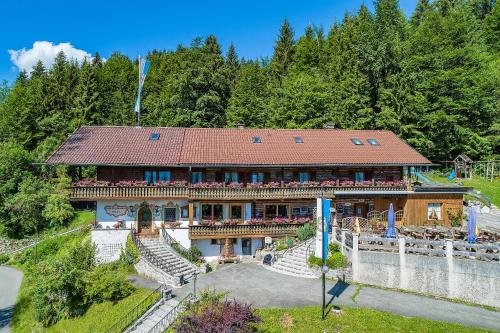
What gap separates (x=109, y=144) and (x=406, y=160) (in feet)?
78.5

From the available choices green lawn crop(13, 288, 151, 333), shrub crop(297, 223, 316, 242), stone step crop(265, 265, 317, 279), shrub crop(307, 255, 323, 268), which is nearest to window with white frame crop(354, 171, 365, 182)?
shrub crop(297, 223, 316, 242)

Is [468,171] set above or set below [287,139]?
below

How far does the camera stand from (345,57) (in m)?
49.8

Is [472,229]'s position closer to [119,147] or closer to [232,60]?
[119,147]

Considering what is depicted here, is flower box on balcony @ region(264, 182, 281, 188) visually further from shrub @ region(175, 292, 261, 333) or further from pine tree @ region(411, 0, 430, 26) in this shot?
pine tree @ region(411, 0, 430, 26)

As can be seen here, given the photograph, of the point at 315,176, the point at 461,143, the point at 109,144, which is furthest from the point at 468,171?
the point at 109,144

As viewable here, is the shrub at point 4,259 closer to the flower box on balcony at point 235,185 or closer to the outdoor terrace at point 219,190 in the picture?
the outdoor terrace at point 219,190

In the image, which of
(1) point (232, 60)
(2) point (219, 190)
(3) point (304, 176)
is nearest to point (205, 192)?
(2) point (219, 190)

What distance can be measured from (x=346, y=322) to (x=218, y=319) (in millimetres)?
5565

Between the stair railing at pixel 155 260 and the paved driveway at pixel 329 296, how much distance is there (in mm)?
1749

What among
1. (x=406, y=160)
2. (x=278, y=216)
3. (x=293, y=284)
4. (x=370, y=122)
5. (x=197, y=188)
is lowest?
(x=293, y=284)

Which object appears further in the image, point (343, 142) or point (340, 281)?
point (343, 142)

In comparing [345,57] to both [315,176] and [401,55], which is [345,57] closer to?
[401,55]

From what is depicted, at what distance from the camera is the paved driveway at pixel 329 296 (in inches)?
629
